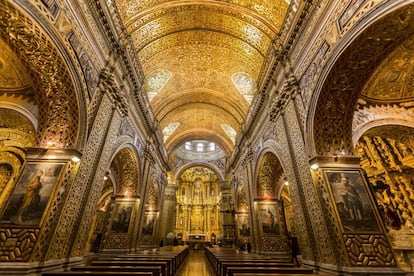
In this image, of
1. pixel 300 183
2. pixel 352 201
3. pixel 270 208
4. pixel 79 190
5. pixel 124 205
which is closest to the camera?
pixel 352 201

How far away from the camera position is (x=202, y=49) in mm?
10812

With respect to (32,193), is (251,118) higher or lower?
higher

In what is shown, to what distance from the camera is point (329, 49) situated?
525cm

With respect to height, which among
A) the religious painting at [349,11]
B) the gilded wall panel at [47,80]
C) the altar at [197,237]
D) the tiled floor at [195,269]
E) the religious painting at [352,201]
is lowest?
the tiled floor at [195,269]

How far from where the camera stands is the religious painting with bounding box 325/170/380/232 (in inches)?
181

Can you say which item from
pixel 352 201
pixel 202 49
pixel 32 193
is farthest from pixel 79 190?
pixel 202 49

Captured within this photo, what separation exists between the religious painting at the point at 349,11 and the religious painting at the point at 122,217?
10533mm

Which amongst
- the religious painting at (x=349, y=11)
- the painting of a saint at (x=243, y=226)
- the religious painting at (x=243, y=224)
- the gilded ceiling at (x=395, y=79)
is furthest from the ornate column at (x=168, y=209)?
the religious painting at (x=349, y=11)

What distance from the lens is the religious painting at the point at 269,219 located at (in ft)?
33.7

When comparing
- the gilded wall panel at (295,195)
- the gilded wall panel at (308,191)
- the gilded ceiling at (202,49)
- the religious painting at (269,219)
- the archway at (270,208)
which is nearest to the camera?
the gilded wall panel at (308,191)

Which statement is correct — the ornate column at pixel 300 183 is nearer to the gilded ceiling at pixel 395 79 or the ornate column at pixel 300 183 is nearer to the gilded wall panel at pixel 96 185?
the gilded ceiling at pixel 395 79

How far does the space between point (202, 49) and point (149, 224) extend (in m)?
11.6

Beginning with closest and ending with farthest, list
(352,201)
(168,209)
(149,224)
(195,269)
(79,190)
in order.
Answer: (352,201)
(79,190)
(195,269)
(149,224)
(168,209)

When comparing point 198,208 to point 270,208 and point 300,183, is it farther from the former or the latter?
point 300,183
